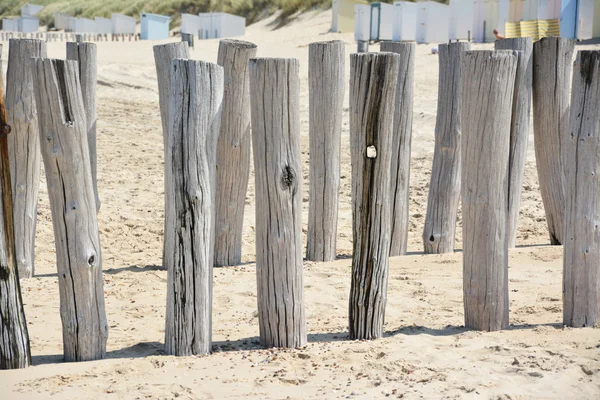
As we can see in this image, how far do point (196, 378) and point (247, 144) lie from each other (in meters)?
2.38

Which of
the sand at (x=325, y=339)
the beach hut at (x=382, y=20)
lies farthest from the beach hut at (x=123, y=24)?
the sand at (x=325, y=339)

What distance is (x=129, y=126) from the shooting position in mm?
12070

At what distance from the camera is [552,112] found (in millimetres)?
→ 5824

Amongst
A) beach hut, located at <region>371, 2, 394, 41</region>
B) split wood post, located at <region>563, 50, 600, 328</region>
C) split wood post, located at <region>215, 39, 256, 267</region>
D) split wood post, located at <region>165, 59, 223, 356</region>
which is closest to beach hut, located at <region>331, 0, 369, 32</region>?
beach hut, located at <region>371, 2, 394, 41</region>

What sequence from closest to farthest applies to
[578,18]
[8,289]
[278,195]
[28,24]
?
[8,289]
[278,195]
[578,18]
[28,24]

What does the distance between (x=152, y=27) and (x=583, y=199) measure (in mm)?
34594

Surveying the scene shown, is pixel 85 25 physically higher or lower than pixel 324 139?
higher

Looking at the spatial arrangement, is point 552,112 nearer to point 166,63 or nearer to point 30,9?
point 166,63

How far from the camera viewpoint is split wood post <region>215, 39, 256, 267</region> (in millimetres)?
5395

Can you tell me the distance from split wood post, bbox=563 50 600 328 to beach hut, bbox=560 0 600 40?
16.5m

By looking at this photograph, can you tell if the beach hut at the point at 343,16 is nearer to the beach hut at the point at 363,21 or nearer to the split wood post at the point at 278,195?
the beach hut at the point at 363,21

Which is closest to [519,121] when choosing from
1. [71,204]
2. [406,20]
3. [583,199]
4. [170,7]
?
[583,199]

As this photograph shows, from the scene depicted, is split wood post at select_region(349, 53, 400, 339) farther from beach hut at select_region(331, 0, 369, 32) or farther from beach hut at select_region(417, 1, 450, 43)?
beach hut at select_region(331, 0, 369, 32)

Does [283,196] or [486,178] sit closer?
[283,196]
